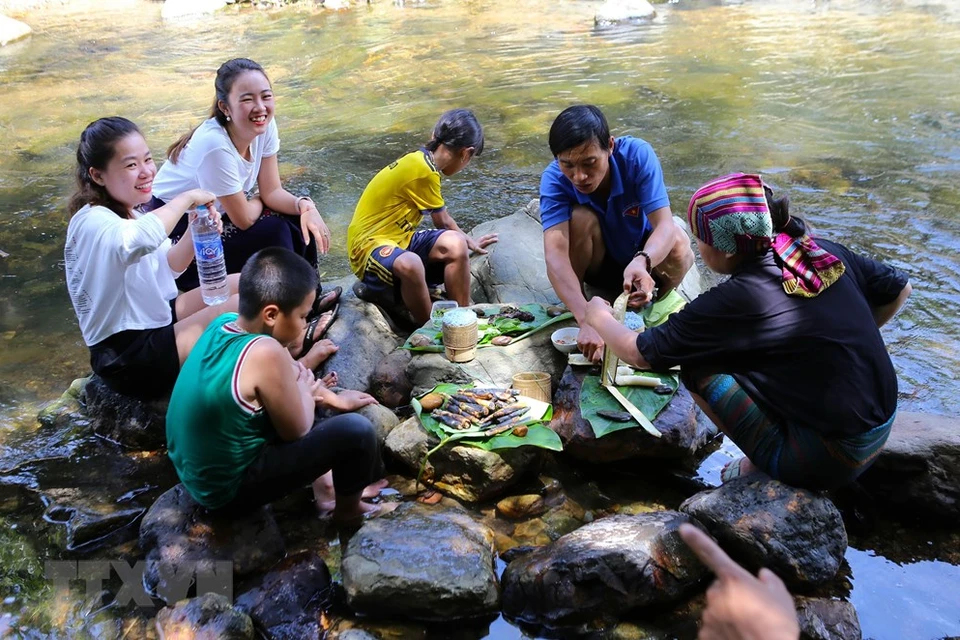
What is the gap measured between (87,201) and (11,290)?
303 cm

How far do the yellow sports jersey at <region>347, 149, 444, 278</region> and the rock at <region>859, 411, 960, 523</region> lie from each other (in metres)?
2.99

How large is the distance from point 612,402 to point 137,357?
237cm

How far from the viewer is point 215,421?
301 cm

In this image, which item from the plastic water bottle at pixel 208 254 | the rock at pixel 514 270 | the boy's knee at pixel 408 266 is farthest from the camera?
the rock at pixel 514 270

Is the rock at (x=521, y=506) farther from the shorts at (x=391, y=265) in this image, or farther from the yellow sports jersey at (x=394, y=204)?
the yellow sports jersey at (x=394, y=204)

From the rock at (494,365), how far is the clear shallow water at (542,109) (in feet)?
3.52

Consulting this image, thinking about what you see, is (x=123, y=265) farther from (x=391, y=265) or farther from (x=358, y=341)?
(x=391, y=265)

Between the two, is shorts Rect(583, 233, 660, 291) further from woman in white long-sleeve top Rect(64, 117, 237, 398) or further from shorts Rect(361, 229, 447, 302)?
woman in white long-sleeve top Rect(64, 117, 237, 398)

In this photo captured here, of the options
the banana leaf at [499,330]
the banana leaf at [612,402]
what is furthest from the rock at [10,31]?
the banana leaf at [612,402]

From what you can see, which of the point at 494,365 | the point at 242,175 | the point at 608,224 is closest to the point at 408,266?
the point at 494,365

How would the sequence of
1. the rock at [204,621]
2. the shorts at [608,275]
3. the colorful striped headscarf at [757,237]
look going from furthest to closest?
the shorts at [608,275] → the colorful striped headscarf at [757,237] → the rock at [204,621]

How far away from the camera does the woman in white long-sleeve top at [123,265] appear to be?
12.0 feet

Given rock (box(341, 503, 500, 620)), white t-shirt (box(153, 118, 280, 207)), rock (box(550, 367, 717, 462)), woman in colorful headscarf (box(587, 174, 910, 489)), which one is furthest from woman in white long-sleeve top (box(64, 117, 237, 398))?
woman in colorful headscarf (box(587, 174, 910, 489))

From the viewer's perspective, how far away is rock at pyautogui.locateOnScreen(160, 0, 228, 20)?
1925 centimetres
